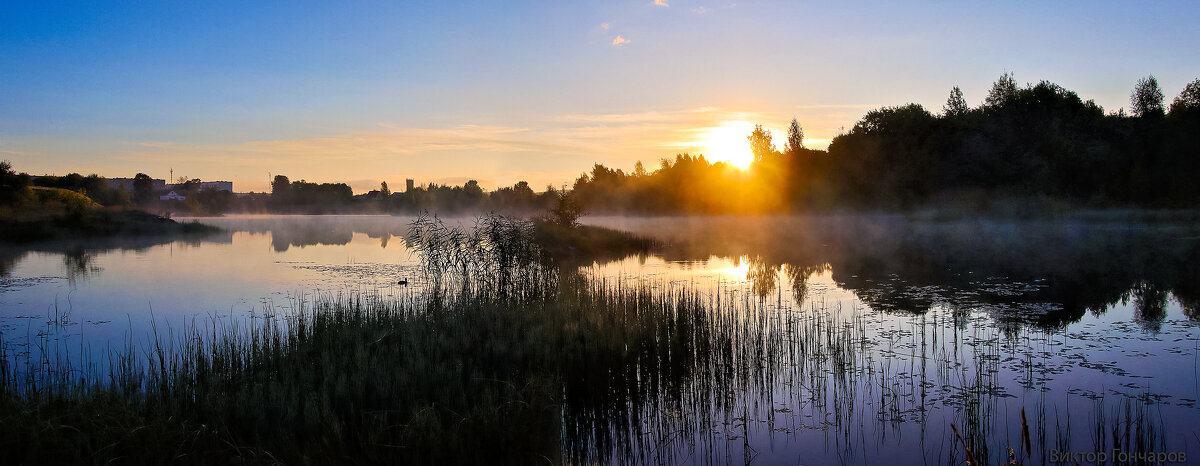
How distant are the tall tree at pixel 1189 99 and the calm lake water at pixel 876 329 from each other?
26990 mm

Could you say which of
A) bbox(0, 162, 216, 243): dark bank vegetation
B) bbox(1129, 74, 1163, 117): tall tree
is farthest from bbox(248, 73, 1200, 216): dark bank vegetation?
bbox(0, 162, 216, 243): dark bank vegetation

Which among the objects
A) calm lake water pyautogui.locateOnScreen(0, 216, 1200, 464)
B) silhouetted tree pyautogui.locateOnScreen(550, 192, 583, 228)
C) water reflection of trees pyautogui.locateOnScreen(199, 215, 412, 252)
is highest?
silhouetted tree pyautogui.locateOnScreen(550, 192, 583, 228)

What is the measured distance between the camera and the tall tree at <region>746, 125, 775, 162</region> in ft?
264

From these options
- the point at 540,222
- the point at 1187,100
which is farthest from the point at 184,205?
the point at 1187,100

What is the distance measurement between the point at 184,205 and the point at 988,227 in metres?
103

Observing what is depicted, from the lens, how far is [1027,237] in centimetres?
3362

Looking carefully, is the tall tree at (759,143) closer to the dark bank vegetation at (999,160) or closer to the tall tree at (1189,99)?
the dark bank vegetation at (999,160)

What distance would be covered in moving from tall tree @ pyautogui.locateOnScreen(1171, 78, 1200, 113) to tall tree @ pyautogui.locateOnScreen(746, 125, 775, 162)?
39.6 m

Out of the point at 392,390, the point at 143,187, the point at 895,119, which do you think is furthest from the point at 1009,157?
the point at 143,187

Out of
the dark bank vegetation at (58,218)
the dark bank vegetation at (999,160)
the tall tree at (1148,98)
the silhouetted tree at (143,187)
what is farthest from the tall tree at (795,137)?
the silhouetted tree at (143,187)

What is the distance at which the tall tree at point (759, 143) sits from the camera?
80500 mm

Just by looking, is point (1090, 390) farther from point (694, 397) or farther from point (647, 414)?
point (647, 414)

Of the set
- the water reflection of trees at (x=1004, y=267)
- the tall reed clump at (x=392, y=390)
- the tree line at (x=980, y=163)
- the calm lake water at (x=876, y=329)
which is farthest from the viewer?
the tree line at (x=980, y=163)

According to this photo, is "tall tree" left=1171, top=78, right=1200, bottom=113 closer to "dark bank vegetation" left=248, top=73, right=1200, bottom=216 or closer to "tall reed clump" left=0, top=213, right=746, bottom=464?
"dark bank vegetation" left=248, top=73, right=1200, bottom=216
